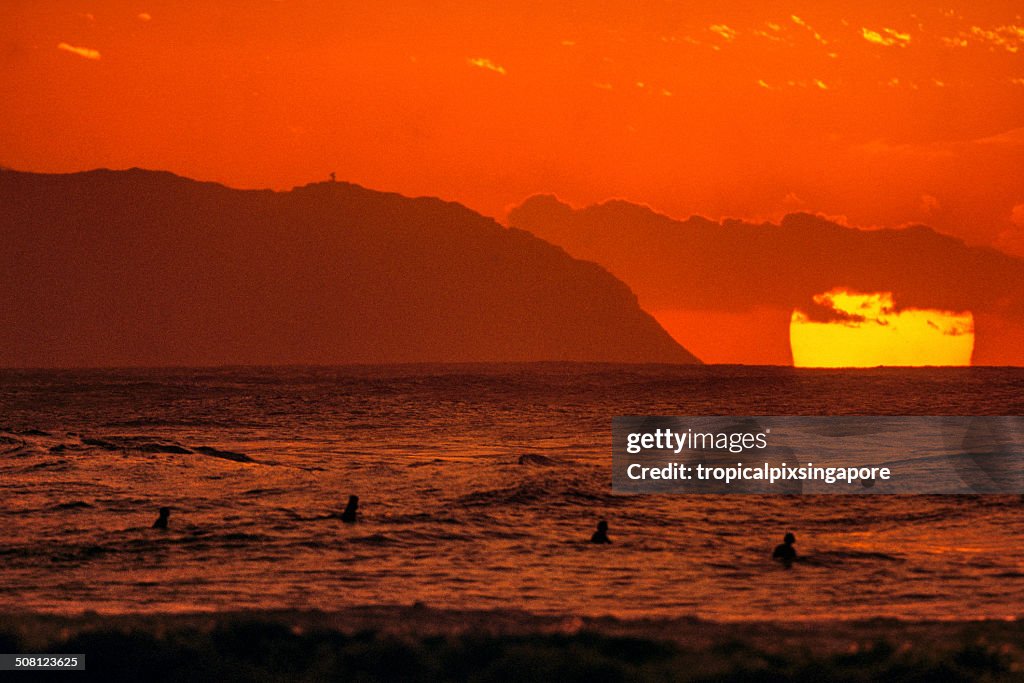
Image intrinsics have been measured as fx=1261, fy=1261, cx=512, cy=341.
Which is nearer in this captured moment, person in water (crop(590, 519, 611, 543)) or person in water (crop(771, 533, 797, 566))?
person in water (crop(771, 533, 797, 566))

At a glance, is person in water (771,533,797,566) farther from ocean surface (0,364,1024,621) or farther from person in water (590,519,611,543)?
person in water (590,519,611,543)

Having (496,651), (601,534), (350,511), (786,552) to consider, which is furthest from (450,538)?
(496,651)

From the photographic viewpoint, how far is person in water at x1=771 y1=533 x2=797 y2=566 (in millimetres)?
25875

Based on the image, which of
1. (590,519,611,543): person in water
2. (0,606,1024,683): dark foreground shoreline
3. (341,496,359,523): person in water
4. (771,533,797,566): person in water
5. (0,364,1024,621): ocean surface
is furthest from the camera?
(341,496,359,523): person in water

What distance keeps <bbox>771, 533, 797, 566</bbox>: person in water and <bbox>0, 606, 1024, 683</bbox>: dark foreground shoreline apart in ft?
29.4

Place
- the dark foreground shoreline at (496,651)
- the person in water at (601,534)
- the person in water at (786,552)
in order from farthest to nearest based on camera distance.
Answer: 1. the person in water at (601,534)
2. the person in water at (786,552)
3. the dark foreground shoreline at (496,651)

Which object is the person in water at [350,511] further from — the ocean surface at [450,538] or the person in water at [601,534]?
the person in water at [601,534]

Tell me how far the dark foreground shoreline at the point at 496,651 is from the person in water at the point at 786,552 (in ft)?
29.4

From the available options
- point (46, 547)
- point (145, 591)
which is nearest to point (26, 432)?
point (46, 547)

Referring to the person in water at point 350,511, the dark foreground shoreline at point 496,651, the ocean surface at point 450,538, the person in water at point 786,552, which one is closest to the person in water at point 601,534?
the ocean surface at point 450,538

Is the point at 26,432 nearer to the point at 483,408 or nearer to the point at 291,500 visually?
the point at 291,500

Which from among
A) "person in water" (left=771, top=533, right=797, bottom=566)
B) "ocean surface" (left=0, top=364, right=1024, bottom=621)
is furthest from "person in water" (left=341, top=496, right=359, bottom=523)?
"person in water" (left=771, top=533, right=797, bottom=566)

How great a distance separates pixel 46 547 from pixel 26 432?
38.3 metres

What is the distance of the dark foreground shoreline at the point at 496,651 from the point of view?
1459 cm
